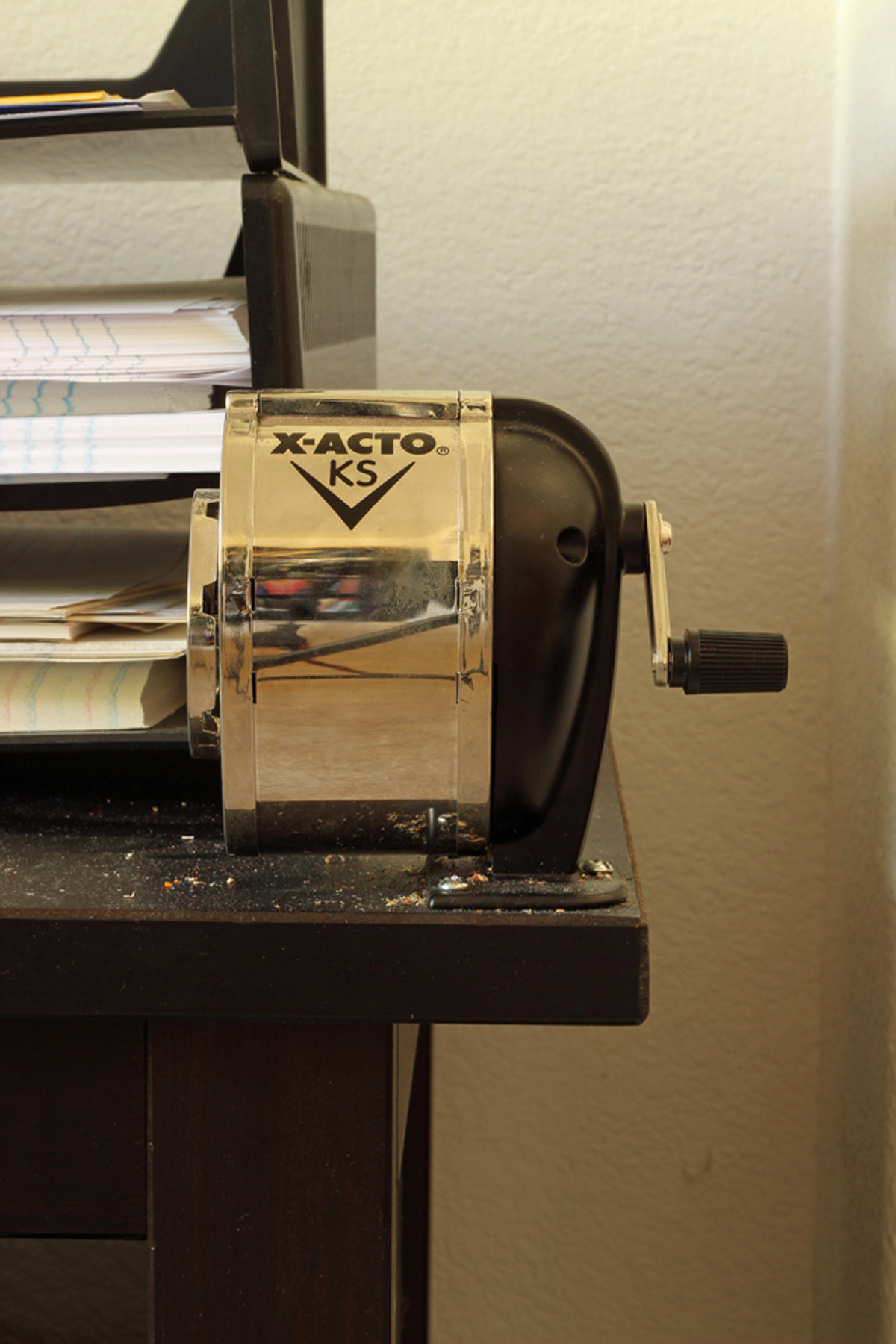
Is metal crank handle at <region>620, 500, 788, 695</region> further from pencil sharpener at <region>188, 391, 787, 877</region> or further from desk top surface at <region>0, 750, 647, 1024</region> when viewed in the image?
desk top surface at <region>0, 750, 647, 1024</region>

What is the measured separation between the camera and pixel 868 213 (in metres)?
0.94

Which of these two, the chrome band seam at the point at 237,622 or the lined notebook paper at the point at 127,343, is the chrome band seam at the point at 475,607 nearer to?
the chrome band seam at the point at 237,622

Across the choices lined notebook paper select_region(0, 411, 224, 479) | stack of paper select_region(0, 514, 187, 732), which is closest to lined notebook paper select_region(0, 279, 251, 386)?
lined notebook paper select_region(0, 411, 224, 479)

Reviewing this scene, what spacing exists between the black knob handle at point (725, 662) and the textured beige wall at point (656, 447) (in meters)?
0.42

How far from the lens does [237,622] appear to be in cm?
53

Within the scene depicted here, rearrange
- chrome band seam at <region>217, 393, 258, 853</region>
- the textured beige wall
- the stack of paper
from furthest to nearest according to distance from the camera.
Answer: the textured beige wall
the stack of paper
chrome band seam at <region>217, 393, 258, 853</region>

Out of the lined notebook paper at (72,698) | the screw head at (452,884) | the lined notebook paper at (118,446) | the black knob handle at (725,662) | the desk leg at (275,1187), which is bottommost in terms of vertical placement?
the desk leg at (275,1187)

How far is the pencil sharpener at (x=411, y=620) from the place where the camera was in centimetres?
53

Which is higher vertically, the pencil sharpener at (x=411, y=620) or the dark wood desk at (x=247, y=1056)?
the pencil sharpener at (x=411, y=620)

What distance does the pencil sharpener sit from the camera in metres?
0.53

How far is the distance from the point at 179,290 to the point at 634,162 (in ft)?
1.60

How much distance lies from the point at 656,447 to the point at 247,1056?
0.74 metres

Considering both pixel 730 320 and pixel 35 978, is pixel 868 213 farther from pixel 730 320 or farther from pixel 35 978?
pixel 35 978

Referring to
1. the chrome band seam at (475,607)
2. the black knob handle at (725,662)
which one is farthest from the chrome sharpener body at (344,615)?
the black knob handle at (725,662)
